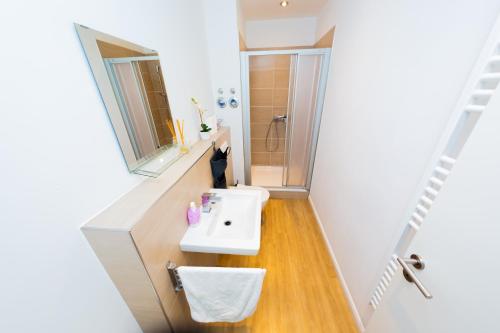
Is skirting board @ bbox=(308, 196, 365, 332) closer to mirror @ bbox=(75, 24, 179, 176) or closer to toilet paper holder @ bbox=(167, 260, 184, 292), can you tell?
toilet paper holder @ bbox=(167, 260, 184, 292)

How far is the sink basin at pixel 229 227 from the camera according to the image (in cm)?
96

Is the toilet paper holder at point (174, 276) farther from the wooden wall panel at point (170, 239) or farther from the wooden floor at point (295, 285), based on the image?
the wooden floor at point (295, 285)

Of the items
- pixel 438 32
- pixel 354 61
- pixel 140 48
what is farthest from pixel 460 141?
pixel 140 48

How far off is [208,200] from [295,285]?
3.55 ft

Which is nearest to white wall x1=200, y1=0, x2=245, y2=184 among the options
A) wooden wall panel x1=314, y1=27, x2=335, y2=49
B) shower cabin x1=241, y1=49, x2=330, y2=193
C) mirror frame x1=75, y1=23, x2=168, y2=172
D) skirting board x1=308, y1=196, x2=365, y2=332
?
shower cabin x1=241, y1=49, x2=330, y2=193

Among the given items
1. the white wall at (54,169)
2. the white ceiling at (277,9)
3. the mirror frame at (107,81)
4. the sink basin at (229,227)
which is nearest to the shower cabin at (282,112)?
the white ceiling at (277,9)

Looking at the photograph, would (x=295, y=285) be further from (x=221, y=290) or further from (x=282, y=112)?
A: (x=282, y=112)

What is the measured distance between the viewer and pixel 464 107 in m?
0.56

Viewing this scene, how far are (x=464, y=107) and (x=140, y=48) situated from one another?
1337mm

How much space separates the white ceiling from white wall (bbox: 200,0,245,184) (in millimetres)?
518

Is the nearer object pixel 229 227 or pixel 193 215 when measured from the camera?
pixel 193 215

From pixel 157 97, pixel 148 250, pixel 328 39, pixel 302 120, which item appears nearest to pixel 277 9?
pixel 328 39

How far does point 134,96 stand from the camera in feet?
2.60

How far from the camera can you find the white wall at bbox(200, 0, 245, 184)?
1.66 meters
